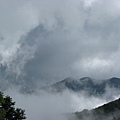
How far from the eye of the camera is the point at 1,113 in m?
49.6

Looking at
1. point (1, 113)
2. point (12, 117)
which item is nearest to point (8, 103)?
point (12, 117)

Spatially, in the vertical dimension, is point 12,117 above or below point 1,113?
above

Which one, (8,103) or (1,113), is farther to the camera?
(8,103)

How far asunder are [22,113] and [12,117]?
2682mm

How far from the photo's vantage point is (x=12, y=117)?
7888cm

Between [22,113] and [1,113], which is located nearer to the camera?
[1,113]

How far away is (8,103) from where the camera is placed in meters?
77.9

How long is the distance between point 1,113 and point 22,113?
30.4m

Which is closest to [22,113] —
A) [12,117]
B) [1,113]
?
[12,117]

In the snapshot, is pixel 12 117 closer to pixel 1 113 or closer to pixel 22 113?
pixel 22 113

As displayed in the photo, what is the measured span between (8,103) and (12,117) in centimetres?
387

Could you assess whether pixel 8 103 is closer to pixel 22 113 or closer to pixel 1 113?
pixel 22 113

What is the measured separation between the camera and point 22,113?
79.6 metres

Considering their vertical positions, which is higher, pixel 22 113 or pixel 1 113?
pixel 22 113
